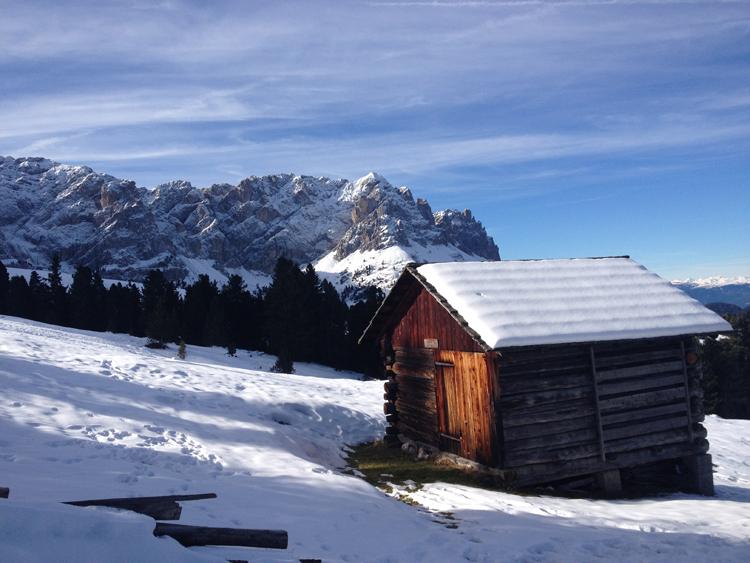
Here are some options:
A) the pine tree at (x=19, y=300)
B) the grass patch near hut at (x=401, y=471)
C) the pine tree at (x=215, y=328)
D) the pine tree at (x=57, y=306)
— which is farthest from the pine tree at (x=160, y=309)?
the grass patch near hut at (x=401, y=471)

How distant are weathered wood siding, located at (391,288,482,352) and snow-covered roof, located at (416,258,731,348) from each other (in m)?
0.69

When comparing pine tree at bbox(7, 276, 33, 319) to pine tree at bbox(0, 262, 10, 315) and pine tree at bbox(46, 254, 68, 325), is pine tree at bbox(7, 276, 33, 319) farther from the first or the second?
pine tree at bbox(46, 254, 68, 325)

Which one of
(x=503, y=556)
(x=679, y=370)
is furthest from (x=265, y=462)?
(x=679, y=370)

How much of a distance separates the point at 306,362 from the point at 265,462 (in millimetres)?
37629

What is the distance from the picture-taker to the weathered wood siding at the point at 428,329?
14.1 m

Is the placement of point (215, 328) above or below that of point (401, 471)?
above

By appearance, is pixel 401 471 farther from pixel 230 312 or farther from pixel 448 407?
pixel 230 312

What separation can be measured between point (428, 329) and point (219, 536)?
11.1 metres

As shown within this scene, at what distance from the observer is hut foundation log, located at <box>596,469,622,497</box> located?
45.0 feet

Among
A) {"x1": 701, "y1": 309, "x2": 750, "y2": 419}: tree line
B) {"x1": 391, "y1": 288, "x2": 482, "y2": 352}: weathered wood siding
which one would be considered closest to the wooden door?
{"x1": 391, "y1": 288, "x2": 482, "y2": 352}: weathered wood siding

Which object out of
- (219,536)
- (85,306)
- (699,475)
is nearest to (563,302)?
(699,475)

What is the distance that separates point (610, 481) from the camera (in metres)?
13.8

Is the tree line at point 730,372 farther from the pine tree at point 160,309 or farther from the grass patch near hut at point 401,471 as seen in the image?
the pine tree at point 160,309

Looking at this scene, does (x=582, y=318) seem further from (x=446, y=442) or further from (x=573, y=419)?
(x=446, y=442)
